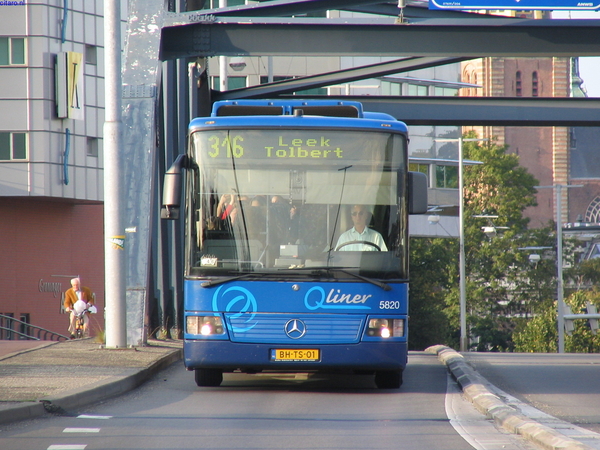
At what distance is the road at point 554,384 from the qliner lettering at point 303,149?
11.2 feet

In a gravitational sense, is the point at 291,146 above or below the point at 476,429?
above

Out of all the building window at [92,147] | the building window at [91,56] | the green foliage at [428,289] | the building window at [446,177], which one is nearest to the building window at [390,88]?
the building window at [446,177]

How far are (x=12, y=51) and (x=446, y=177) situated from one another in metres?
37.6

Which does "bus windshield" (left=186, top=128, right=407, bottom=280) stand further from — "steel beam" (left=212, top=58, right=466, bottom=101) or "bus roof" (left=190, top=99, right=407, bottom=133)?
"steel beam" (left=212, top=58, right=466, bottom=101)

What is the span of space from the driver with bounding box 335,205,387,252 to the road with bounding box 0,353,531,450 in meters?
1.63

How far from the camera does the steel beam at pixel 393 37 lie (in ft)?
55.7

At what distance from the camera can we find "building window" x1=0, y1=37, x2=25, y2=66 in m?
41.8

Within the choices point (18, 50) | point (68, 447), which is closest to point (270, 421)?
point (68, 447)

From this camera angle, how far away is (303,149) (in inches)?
450

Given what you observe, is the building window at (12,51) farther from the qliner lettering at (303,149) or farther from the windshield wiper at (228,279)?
the windshield wiper at (228,279)

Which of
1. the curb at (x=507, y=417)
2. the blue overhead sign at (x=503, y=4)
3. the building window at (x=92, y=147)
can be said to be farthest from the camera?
the building window at (x=92, y=147)

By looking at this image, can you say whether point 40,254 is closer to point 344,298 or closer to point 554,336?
point 554,336

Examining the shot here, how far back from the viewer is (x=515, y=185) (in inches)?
2849

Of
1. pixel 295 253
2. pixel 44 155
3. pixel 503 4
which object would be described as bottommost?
pixel 295 253
